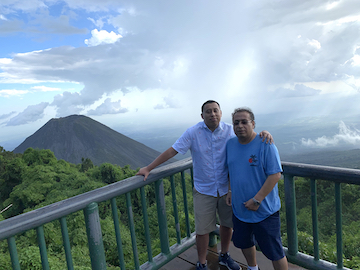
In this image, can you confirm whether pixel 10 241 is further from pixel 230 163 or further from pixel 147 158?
pixel 147 158

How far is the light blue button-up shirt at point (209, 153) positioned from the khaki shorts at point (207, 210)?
0.06 metres

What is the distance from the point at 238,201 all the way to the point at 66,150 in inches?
3886

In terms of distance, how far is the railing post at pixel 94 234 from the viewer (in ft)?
5.68

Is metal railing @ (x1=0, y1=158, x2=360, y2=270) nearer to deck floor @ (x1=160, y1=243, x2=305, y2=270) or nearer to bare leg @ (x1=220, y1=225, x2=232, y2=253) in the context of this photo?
deck floor @ (x1=160, y1=243, x2=305, y2=270)

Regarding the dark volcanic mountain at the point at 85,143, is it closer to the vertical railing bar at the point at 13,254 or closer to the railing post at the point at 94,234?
the railing post at the point at 94,234

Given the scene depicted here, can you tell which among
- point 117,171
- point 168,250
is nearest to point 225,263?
point 168,250

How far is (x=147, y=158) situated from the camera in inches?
3922

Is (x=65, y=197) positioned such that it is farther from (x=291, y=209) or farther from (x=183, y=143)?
(x=291, y=209)

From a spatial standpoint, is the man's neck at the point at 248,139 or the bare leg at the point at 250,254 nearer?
the man's neck at the point at 248,139

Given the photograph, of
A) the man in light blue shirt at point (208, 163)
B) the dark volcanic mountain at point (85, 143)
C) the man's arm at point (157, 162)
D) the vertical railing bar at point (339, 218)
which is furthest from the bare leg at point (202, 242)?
the dark volcanic mountain at point (85, 143)

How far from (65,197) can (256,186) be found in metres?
21.1

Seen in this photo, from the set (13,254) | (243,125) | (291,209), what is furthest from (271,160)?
(13,254)

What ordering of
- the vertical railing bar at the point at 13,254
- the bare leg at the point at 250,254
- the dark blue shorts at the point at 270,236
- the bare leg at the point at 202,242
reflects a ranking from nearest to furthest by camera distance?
1. the vertical railing bar at the point at 13,254
2. the dark blue shorts at the point at 270,236
3. the bare leg at the point at 250,254
4. the bare leg at the point at 202,242

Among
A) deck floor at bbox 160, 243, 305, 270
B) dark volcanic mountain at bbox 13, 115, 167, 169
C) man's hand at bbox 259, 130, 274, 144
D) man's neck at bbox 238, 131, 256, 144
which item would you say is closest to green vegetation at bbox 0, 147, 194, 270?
deck floor at bbox 160, 243, 305, 270
